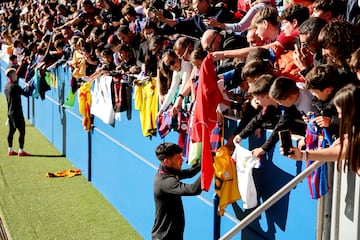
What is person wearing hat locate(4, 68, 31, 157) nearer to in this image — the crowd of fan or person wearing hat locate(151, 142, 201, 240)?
the crowd of fan

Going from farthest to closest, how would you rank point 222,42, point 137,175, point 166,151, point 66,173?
point 66,173, point 137,175, point 222,42, point 166,151

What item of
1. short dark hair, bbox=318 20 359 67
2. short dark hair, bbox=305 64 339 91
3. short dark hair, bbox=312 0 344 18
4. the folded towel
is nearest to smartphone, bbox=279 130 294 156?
short dark hair, bbox=305 64 339 91

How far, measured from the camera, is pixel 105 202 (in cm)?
836

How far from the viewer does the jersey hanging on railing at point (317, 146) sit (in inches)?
142

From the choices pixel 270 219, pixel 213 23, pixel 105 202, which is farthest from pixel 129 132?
pixel 270 219

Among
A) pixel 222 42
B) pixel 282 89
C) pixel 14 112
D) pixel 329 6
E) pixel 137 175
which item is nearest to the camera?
pixel 282 89

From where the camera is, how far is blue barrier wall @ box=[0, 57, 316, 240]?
4.12 metres

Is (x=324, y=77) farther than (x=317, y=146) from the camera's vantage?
No

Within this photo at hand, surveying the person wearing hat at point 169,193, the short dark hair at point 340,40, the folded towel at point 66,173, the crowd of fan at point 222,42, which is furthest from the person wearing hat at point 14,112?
the short dark hair at point 340,40

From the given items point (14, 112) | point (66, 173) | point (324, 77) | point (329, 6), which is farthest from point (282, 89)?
point (14, 112)

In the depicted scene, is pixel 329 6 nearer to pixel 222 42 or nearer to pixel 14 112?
pixel 222 42

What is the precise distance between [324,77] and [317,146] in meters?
0.51

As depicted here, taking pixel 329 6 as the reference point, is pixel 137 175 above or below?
below

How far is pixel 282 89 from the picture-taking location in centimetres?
365
